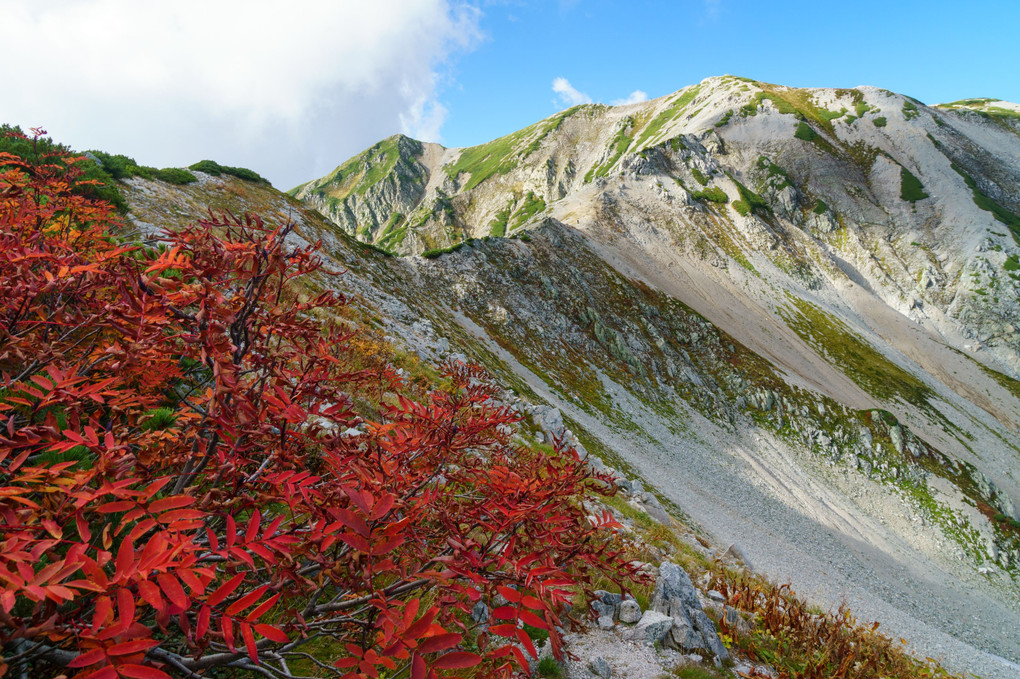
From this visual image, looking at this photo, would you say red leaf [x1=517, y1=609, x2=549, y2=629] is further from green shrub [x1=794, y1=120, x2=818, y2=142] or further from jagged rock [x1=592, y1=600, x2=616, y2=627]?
green shrub [x1=794, y1=120, x2=818, y2=142]

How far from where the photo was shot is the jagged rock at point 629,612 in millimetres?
5582

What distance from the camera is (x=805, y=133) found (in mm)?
77875

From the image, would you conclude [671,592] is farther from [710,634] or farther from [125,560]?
[125,560]

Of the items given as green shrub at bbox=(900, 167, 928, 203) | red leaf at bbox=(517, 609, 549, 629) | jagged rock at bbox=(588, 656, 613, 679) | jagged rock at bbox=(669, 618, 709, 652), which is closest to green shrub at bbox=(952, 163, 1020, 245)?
green shrub at bbox=(900, 167, 928, 203)

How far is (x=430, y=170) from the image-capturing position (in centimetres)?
14575

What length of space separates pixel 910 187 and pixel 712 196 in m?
37.0

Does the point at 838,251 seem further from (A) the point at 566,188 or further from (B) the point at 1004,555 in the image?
(A) the point at 566,188

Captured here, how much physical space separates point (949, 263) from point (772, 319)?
3758 centimetres

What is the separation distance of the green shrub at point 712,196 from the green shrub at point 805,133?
2637cm

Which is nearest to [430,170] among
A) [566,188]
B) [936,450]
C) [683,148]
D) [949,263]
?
[566,188]

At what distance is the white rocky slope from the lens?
76.7 feet

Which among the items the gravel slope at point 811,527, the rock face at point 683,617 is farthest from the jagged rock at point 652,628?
the gravel slope at point 811,527

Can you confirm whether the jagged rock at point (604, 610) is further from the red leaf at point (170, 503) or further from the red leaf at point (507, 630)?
the red leaf at point (170, 503)

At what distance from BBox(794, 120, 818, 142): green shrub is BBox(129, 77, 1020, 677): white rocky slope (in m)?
0.74
